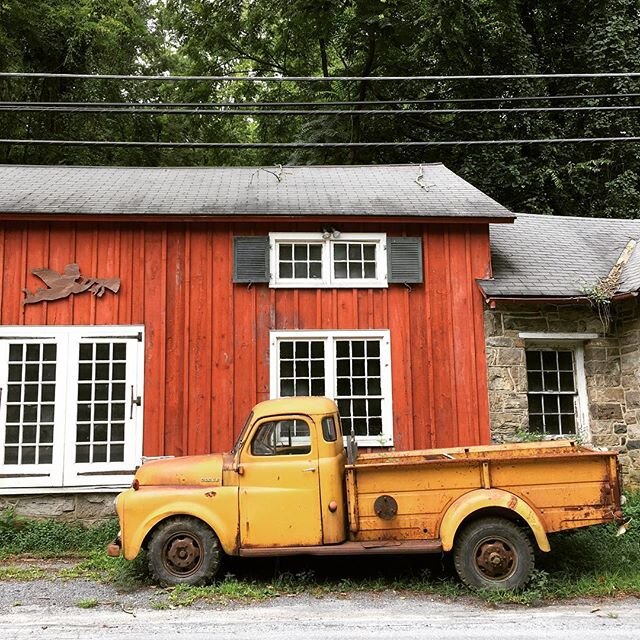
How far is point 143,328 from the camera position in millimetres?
9203

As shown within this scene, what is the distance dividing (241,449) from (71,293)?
4.44m

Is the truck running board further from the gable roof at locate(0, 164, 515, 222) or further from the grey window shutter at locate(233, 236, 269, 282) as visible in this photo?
the gable roof at locate(0, 164, 515, 222)

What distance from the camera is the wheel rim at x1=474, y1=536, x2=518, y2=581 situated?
19.4 ft

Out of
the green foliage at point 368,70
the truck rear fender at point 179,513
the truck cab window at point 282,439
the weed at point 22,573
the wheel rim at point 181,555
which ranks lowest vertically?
the weed at point 22,573

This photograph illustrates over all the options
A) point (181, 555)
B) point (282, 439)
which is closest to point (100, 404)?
point (181, 555)

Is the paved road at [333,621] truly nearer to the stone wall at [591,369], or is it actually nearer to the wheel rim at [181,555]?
the wheel rim at [181,555]

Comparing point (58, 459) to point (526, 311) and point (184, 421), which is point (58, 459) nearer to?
point (184, 421)

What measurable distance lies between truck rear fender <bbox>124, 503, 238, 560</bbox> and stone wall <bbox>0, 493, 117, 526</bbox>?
2.79m

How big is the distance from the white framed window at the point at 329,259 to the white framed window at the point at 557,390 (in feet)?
9.25

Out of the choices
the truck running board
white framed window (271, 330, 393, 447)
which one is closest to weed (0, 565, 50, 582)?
the truck running board

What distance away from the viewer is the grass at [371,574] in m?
5.90

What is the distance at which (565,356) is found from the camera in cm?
994

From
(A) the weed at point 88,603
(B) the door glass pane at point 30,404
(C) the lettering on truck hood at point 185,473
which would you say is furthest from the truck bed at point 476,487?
(B) the door glass pane at point 30,404

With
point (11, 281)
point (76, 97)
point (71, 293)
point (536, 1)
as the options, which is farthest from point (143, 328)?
point (536, 1)
